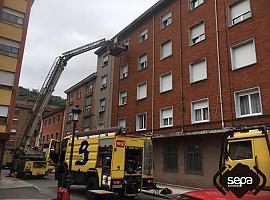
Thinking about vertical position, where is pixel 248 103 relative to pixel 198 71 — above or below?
below

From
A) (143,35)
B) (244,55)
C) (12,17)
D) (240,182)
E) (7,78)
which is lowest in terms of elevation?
(240,182)

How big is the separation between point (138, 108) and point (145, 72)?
10.0 feet

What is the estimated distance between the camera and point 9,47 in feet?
76.4

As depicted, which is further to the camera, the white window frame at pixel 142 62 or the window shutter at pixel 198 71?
the white window frame at pixel 142 62

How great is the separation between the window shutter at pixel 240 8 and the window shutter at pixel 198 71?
3314 millimetres

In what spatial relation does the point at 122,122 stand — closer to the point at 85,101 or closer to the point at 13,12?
the point at 85,101

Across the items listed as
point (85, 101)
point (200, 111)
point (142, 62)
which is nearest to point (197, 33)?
point (200, 111)

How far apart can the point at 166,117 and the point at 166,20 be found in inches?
314

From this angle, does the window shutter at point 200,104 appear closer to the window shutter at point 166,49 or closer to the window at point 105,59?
the window shutter at point 166,49

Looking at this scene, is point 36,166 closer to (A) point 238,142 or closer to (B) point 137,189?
(B) point 137,189

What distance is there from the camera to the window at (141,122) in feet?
74.8

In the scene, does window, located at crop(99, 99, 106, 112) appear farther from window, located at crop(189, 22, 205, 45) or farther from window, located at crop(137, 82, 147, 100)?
window, located at crop(189, 22, 205, 45)

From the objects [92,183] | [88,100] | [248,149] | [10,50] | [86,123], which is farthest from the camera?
[88,100]

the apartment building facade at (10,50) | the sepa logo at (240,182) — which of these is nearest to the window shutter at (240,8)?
the sepa logo at (240,182)
